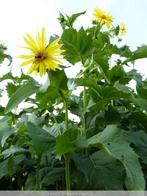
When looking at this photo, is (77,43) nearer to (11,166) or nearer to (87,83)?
(87,83)

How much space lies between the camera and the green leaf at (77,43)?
2.94 feet

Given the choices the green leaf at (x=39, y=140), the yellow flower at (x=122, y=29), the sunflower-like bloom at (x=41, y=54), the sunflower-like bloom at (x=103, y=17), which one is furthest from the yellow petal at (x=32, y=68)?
the yellow flower at (x=122, y=29)

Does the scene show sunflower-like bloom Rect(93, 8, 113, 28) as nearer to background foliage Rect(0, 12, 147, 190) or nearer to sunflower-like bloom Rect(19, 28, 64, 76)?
background foliage Rect(0, 12, 147, 190)

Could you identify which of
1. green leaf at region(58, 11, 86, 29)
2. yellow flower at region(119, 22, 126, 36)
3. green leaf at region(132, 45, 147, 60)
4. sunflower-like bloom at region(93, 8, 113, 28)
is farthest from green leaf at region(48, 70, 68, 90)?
yellow flower at region(119, 22, 126, 36)

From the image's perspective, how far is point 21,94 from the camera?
0.79 m

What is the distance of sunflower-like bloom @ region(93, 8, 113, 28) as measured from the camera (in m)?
1.47

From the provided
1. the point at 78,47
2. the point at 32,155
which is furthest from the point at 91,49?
the point at 32,155

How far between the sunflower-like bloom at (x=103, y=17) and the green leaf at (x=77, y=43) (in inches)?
21.5

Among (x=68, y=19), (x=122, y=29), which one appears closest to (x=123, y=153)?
(x=68, y=19)

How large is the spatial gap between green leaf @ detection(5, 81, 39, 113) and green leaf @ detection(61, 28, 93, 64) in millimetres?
153

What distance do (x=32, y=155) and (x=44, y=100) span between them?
13 centimetres

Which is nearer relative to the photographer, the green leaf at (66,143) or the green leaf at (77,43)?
the green leaf at (66,143)

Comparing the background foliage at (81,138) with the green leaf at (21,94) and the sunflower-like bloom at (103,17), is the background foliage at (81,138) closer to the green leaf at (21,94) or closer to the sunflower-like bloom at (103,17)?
the green leaf at (21,94)

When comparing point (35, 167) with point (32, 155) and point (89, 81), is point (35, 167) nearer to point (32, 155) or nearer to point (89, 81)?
point (32, 155)
